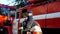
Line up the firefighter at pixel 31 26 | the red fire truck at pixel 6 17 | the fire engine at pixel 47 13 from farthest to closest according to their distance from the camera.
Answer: the red fire truck at pixel 6 17 < the firefighter at pixel 31 26 < the fire engine at pixel 47 13

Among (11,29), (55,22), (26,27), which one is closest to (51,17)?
(55,22)

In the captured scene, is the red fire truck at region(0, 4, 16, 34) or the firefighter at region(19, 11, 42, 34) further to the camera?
the red fire truck at region(0, 4, 16, 34)

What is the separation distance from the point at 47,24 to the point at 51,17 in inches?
10.6

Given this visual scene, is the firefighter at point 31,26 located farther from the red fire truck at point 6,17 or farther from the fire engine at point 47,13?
the red fire truck at point 6,17

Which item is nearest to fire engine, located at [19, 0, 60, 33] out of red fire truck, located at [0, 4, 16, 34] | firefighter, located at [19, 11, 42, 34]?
firefighter, located at [19, 11, 42, 34]

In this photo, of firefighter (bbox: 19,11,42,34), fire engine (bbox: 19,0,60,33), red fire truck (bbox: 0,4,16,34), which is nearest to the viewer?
fire engine (bbox: 19,0,60,33)

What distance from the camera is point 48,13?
16.6 ft

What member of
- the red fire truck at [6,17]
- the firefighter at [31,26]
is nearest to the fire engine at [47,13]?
the firefighter at [31,26]

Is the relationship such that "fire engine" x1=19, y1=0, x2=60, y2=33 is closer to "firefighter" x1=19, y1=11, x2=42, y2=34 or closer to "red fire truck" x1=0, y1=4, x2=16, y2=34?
"firefighter" x1=19, y1=11, x2=42, y2=34

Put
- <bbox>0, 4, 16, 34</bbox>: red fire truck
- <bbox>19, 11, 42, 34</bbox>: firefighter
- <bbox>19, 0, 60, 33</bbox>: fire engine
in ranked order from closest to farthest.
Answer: <bbox>19, 0, 60, 33</bbox>: fire engine
<bbox>19, 11, 42, 34</bbox>: firefighter
<bbox>0, 4, 16, 34</bbox>: red fire truck

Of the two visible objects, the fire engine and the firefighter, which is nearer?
the fire engine

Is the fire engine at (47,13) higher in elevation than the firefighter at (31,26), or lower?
higher

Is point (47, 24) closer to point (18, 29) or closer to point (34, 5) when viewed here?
point (34, 5)

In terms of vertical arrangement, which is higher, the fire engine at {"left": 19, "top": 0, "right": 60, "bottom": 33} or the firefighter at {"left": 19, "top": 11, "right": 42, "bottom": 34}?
the fire engine at {"left": 19, "top": 0, "right": 60, "bottom": 33}
